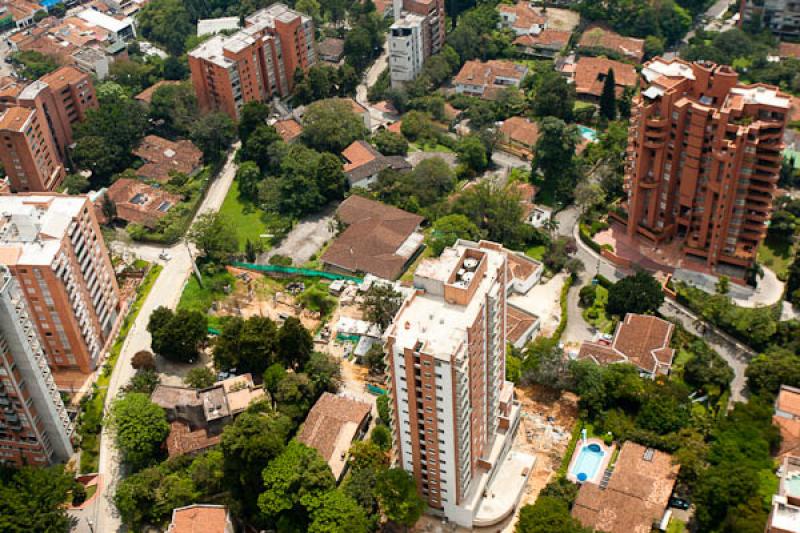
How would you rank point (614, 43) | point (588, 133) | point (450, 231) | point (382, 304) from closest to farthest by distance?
point (382, 304) → point (450, 231) → point (588, 133) → point (614, 43)

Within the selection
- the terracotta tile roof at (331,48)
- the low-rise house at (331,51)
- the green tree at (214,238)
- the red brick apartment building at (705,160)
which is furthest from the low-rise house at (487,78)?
the green tree at (214,238)

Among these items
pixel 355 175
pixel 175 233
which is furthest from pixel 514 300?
pixel 175 233

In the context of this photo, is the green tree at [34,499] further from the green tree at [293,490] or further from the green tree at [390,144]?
the green tree at [390,144]

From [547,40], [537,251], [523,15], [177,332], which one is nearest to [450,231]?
[537,251]

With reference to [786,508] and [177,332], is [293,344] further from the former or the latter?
[786,508]

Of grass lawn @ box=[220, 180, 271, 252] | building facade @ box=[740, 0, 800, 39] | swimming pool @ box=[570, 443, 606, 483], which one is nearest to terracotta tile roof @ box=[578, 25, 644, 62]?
building facade @ box=[740, 0, 800, 39]
